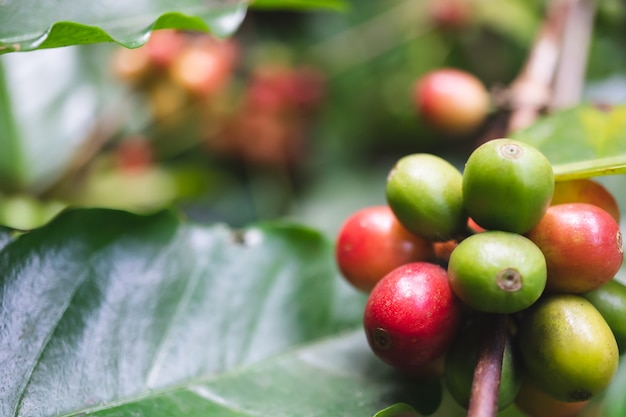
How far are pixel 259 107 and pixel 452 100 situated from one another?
27.9 inches

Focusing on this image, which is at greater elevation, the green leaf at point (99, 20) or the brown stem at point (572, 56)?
the green leaf at point (99, 20)

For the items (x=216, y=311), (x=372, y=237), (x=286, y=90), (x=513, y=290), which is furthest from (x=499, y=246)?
(x=286, y=90)

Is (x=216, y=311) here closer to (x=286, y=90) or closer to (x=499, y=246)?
(x=499, y=246)

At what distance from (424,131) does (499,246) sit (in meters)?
1.36

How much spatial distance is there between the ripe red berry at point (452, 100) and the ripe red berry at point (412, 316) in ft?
2.43

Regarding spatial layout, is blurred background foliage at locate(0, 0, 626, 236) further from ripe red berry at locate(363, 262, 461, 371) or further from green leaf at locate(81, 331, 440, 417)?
ripe red berry at locate(363, 262, 461, 371)

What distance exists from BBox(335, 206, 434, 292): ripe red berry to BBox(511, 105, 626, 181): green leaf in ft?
0.73

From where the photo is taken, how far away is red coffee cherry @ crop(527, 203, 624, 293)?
28.8 inches

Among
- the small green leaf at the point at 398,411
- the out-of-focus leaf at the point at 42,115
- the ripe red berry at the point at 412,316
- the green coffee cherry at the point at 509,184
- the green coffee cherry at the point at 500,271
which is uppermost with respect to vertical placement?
the out-of-focus leaf at the point at 42,115

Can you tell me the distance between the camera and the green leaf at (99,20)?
0.80 metres

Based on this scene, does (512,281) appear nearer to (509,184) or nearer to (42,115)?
(509,184)

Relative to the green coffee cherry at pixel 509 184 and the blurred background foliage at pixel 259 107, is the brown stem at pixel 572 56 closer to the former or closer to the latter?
the blurred background foliage at pixel 259 107

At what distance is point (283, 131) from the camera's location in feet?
6.60

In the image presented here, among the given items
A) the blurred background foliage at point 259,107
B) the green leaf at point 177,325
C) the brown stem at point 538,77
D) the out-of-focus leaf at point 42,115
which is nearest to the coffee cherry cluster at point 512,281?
the green leaf at point 177,325
